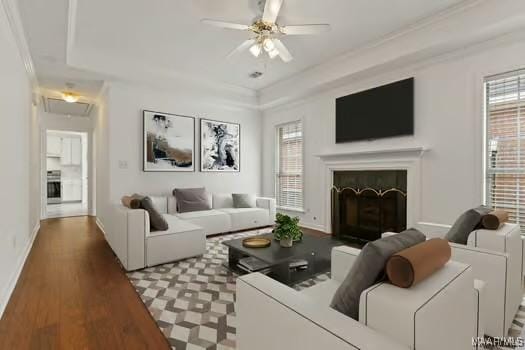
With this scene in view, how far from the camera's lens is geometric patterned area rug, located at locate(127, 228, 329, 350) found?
1.83 metres

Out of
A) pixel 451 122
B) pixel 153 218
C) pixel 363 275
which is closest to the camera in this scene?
pixel 363 275

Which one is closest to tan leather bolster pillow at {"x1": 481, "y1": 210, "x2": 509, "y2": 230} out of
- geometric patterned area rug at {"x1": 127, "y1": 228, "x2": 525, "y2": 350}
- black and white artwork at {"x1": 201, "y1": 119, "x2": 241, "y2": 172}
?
geometric patterned area rug at {"x1": 127, "y1": 228, "x2": 525, "y2": 350}

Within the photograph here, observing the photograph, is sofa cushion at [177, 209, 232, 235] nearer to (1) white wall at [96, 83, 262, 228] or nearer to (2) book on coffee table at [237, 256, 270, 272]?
(1) white wall at [96, 83, 262, 228]

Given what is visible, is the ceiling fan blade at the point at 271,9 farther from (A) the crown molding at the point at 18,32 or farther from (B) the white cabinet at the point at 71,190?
(B) the white cabinet at the point at 71,190

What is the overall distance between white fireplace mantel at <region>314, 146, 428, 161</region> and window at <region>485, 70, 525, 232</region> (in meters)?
0.74

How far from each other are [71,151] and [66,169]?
2.20 ft

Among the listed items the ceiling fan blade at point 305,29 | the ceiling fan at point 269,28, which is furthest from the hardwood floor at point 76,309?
the ceiling fan blade at point 305,29

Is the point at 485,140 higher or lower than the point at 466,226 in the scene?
higher

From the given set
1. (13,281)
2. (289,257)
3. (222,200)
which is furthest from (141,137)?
(289,257)

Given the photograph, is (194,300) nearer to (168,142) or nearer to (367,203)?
(367,203)

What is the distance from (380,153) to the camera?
13.3 feet

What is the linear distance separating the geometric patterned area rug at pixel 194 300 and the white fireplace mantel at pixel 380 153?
2.00 meters

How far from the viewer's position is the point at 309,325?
3.08 feet

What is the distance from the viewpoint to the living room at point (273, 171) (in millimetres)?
1322
